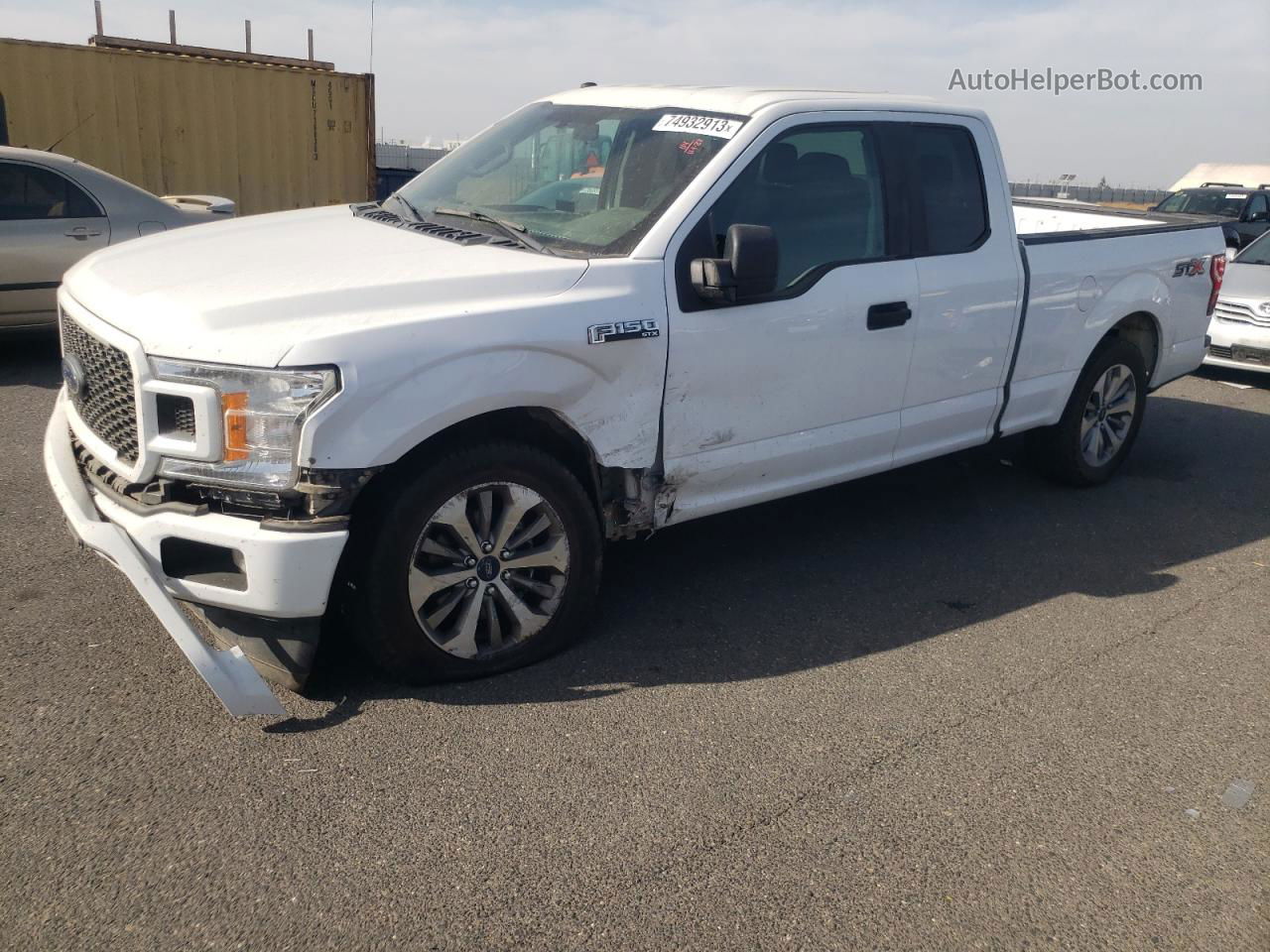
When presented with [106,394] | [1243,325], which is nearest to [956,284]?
[106,394]

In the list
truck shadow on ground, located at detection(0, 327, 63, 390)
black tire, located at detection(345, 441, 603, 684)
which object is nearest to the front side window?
black tire, located at detection(345, 441, 603, 684)

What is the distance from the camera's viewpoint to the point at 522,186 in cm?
451

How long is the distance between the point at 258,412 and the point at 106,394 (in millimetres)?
705

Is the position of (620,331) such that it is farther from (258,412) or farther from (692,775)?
(692,775)

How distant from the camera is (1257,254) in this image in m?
10.9

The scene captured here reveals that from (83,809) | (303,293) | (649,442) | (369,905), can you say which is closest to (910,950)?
(369,905)

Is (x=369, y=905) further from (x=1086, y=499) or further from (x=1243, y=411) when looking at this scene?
(x=1243, y=411)

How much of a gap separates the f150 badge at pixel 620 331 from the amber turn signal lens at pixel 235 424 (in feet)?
3.73

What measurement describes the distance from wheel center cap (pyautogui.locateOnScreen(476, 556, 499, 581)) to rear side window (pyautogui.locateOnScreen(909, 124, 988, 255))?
96.1 inches

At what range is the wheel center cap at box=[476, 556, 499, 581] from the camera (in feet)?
12.0

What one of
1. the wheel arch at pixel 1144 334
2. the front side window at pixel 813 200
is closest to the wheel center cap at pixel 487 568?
the front side window at pixel 813 200

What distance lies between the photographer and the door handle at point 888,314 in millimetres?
4504

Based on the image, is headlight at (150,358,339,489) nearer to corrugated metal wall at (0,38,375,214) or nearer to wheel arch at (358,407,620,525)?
wheel arch at (358,407,620,525)

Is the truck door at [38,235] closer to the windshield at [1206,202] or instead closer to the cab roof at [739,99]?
the cab roof at [739,99]
